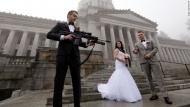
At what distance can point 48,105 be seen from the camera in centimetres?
339

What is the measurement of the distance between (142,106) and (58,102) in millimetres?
2113

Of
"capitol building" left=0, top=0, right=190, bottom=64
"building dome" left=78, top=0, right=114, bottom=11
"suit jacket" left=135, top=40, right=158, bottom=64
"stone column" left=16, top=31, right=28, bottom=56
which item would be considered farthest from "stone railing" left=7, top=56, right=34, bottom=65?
"building dome" left=78, top=0, right=114, bottom=11

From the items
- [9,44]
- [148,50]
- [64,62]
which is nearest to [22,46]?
[9,44]

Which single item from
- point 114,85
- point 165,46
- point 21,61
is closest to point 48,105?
point 114,85

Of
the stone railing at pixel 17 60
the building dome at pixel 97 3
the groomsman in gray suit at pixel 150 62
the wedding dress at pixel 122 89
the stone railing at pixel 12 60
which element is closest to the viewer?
the wedding dress at pixel 122 89

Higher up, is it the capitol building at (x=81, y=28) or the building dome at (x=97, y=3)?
the building dome at (x=97, y=3)

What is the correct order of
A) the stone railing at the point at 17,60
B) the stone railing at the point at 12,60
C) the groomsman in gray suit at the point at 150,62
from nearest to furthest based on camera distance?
the groomsman in gray suit at the point at 150,62
the stone railing at the point at 12,60
the stone railing at the point at 17,60

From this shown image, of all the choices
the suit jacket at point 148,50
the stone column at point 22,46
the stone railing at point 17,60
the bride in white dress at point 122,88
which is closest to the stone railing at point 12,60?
the stone railing at point 17,60

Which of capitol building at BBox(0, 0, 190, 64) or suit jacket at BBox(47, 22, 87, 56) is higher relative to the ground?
capitol building at BBox(0, 0, 190, 64)

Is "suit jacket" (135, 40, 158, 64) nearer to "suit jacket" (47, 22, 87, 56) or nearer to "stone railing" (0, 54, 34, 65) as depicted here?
"suit jacket" (47, 22, 87, 56)

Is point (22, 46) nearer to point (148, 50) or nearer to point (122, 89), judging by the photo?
point (122, 89)

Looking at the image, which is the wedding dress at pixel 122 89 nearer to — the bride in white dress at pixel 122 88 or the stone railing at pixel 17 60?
the bride in white dress at pixel 122 88

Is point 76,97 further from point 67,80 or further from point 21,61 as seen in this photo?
point 21,61

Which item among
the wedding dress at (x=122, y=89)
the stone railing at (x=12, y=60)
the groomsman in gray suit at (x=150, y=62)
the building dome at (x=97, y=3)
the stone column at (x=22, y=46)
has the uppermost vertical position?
the building dome at (x=97, y=3)
